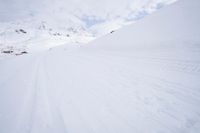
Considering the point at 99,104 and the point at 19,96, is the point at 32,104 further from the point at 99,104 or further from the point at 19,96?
the point at 99,104

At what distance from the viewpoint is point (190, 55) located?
5.25m

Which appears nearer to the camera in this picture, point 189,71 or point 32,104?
point 32,104

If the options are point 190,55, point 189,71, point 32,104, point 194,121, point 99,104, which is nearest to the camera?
point 194,121

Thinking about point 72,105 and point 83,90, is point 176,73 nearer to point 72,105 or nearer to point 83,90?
point 83,90

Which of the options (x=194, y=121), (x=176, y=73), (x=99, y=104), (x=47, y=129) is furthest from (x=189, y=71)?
A: (x=47, y=129)

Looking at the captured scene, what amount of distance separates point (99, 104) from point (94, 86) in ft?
4.41

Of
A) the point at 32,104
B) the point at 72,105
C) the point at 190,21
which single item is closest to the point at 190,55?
the point at 190,21

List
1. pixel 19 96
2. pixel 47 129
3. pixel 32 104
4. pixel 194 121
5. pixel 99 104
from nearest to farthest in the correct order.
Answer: pixel 194 121 < pixel 47 129 < pixel 99 104 < pixel 32 104 < pixel 19 96

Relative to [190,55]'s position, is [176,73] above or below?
below

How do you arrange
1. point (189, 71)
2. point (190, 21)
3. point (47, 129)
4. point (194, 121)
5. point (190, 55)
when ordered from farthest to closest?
point (190, 21), point (190, 55), point (189, 71), point (47, 129), point (194, 121)

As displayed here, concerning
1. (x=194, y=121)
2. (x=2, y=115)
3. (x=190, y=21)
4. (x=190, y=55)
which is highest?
(x=190, y=21)

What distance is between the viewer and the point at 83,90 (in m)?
4.55

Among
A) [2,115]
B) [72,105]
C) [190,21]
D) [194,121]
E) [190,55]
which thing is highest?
[190,21]

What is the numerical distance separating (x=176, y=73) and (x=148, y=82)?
111 cm
